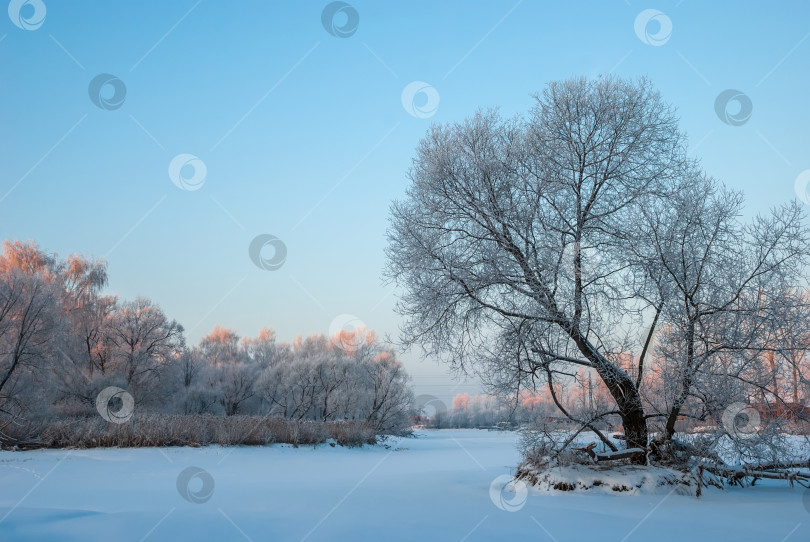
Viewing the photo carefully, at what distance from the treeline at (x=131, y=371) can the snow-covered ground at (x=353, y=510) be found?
7.33m

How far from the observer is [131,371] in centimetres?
3469

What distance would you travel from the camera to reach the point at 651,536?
5578mm

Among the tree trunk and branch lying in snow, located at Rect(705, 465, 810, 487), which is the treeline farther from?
branch lying in snow, located at Rect(705, 465, 810, 487)

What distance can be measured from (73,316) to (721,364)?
37743mm

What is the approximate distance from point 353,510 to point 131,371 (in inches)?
1310

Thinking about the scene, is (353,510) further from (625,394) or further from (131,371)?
(131,371)

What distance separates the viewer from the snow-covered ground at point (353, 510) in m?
5.33

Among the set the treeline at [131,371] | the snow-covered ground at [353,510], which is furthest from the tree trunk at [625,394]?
the treeline at [131,371]

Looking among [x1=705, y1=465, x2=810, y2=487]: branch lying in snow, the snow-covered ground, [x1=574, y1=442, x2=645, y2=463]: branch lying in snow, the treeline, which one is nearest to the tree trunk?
[x1=574, y1=442, x2=645, y2=463]: branch lying in snow

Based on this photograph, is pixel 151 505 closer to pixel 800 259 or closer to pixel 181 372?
pixel 800 259

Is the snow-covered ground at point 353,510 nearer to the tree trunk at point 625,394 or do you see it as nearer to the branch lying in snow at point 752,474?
the branch lying in snow at point 752,474

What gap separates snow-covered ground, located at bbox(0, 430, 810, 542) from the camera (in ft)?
17.5

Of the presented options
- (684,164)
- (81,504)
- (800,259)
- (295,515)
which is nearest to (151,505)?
(81,504)

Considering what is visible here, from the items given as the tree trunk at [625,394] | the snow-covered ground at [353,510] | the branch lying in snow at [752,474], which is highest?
the tree trunk at [625,394]
